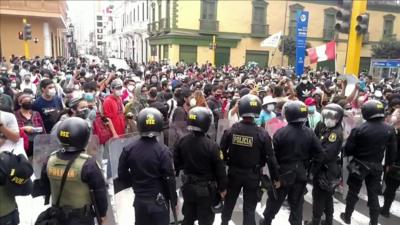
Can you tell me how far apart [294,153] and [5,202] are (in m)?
3.31

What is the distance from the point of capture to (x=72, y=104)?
19.7 ft

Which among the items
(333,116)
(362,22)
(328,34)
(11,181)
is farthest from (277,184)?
(328,34)

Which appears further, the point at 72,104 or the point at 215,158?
the point at 72,104

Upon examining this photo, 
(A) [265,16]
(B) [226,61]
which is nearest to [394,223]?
(B) [226,61]

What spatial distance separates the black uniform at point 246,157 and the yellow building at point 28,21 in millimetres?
29284

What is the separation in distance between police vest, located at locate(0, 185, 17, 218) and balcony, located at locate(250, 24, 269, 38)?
3415 cm

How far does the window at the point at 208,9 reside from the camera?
113ft

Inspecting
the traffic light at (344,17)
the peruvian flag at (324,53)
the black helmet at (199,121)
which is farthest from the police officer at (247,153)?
the peruvian flag at (324,53)

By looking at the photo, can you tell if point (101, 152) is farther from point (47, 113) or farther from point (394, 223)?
point (394, 223)

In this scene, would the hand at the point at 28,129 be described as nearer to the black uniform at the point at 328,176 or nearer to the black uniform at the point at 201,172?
the black uniform at the point at 201,172

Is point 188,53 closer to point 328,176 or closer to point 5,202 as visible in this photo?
point 328,176

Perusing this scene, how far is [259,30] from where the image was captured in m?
36.3

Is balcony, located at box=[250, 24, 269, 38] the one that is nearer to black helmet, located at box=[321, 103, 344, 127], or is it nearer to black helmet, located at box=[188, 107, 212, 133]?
black helmet, located at box=[321, 103, 344, 127]

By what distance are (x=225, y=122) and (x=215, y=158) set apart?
1.91 meters
